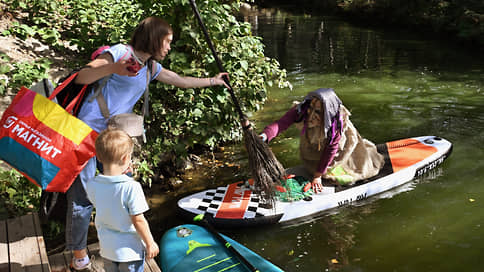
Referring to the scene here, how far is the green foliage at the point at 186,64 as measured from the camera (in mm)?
4602

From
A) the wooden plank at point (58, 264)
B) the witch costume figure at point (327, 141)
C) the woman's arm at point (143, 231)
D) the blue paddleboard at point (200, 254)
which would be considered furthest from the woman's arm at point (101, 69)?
the witch costume figure at point (327, 141)

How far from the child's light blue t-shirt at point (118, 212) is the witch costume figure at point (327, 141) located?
211 cm

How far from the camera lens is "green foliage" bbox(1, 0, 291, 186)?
4.60 metres

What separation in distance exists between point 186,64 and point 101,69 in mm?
2354

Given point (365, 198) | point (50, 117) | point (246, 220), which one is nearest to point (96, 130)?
point (50, 117)

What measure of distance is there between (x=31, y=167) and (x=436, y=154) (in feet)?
15.2

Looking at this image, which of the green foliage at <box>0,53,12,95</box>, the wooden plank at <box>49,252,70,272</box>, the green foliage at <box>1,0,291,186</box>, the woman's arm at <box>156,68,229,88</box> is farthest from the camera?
the green foliage at <box>1,0,291,186</box>

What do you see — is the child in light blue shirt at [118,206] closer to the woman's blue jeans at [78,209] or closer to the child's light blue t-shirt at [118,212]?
the child's light blue t-shirt at [118,212]

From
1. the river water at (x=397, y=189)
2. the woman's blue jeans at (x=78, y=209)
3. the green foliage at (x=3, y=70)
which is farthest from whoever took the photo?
the green foliage at (x=3, y=70)

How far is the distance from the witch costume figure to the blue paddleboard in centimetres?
119

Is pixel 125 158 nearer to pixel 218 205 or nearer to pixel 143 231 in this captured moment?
pixel 143 231

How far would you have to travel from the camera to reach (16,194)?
395 centimetres

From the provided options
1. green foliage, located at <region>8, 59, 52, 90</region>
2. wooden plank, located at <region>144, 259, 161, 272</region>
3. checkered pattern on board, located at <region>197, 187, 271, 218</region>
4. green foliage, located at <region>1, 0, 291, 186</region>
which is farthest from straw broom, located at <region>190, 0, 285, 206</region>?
green foliage, located at <region>8, 59, 52, 90</region>

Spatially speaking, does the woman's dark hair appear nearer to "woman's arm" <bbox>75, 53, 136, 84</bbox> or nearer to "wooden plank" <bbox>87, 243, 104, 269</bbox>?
"woman's arm" <bbox>75, 53, 136, 84</bbox>
